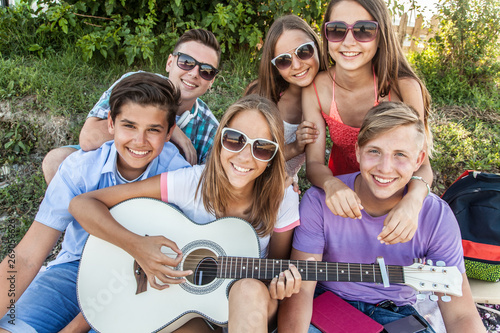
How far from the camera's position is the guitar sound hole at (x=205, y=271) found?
2201 mm

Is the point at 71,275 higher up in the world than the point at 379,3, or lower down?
lower down

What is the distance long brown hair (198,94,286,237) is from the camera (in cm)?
221

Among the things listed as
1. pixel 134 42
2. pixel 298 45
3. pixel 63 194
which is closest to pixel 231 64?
pixel 134 42

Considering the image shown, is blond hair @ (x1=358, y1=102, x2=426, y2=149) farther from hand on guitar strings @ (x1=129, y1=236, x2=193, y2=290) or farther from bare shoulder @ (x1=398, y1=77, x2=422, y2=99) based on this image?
hand on guitar strings @ (x1=129, y1=236, x2=193, y2=290)

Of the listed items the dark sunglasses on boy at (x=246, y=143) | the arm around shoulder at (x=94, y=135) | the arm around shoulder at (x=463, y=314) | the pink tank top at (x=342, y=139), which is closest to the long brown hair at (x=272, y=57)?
the pink tank top at (x=342, y=139)

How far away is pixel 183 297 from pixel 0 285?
3.24 feet

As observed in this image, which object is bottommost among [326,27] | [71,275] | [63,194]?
[71,275]

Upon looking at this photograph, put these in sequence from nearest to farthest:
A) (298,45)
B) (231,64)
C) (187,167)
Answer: (187,167)
(298,45)
(231,64)

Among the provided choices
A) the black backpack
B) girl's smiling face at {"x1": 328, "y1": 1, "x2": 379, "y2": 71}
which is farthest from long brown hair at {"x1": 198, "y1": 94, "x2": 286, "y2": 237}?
the black backpack

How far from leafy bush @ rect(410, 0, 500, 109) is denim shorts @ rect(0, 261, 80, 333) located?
465 centimetres

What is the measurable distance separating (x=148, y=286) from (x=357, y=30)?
198cm

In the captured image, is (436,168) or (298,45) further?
(436,168)

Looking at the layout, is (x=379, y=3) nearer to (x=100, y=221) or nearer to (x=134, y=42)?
(x=100, y=221)

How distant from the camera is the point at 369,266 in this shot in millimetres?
2010
